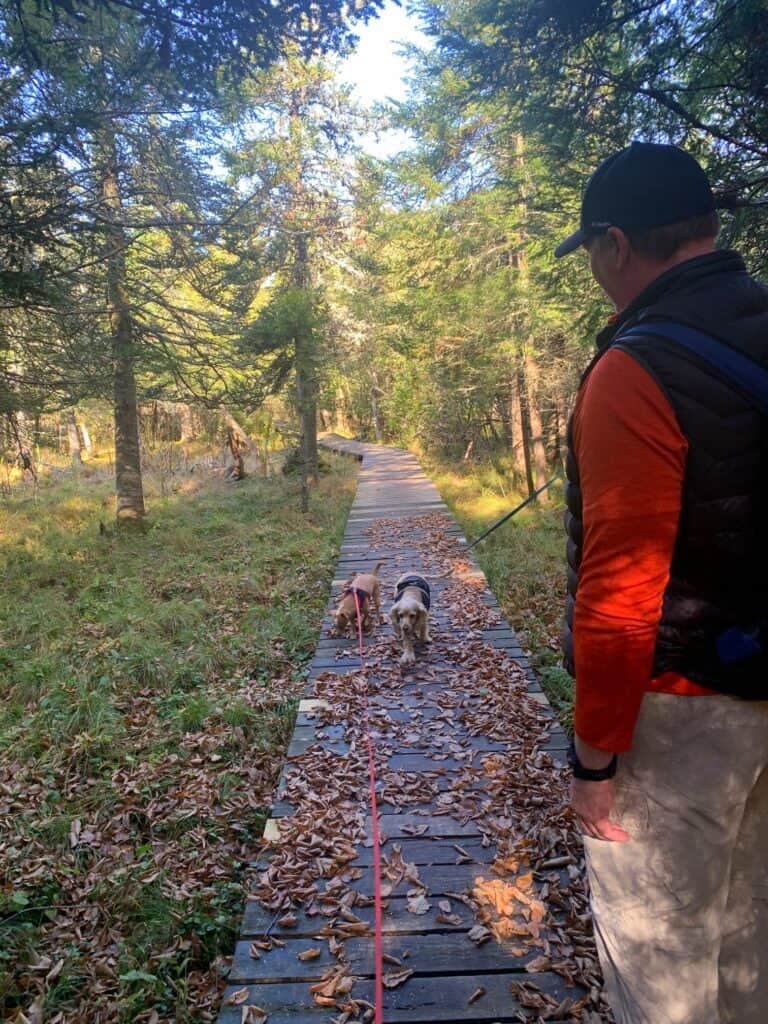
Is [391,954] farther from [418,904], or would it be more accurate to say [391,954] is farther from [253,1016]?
[253,1016]

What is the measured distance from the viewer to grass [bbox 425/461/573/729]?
19.4 feet

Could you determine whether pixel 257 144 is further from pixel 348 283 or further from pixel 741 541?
pixel 741 541

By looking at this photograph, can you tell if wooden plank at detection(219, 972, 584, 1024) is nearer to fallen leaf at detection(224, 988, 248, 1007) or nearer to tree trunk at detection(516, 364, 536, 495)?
fallen leaf at detection(224, 988, 248, 1007)

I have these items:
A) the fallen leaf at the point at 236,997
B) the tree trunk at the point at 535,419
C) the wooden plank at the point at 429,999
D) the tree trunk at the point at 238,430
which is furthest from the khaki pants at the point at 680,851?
the tree trunk at the point at 238,430

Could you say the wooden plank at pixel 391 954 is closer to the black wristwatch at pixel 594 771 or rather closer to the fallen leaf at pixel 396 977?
the fallen leaf at pixel 396 977

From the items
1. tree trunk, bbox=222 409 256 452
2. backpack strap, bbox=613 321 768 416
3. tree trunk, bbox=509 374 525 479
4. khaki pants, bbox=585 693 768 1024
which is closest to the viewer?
backpack strap, bbox=613 321 768 416

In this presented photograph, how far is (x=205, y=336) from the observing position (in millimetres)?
12211

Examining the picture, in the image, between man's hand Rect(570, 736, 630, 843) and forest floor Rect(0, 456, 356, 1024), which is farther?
forest floor Rect(0, 456, 356, 1024)

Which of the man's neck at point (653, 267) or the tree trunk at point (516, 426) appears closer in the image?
the man's neck at point (653, 267)

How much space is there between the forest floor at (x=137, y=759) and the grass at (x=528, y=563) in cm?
232

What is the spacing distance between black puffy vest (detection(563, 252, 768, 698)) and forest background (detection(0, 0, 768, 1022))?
263 cm

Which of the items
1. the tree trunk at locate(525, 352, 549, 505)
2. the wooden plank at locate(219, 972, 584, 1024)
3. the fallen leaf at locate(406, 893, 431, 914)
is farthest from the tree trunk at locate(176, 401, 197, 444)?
the wooden plank at locate(219, 972, 584, 1024)

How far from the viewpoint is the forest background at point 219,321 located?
373 cm

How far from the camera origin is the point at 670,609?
1412mm
